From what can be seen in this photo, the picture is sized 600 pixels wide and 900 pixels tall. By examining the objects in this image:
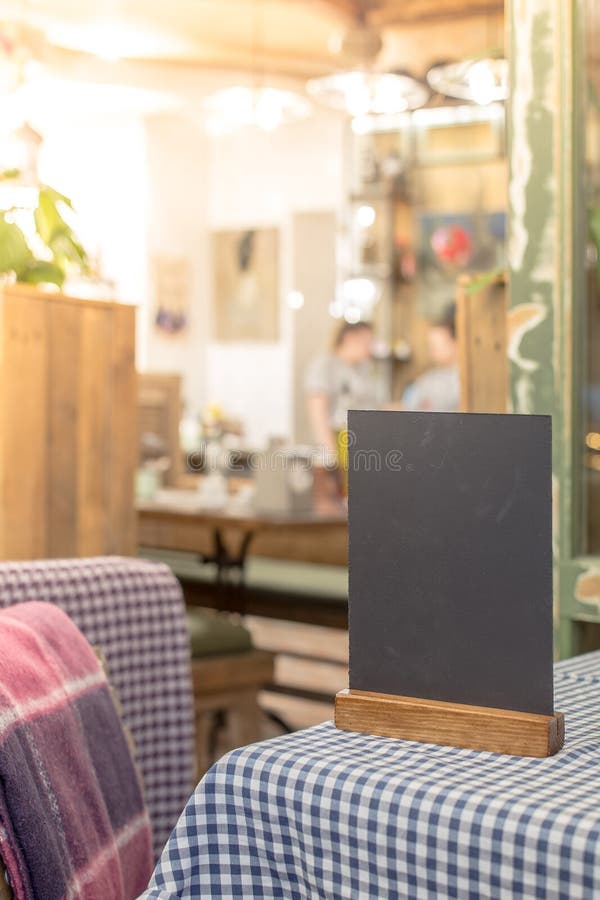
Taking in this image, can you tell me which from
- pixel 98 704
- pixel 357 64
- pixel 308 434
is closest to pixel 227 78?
pixel 357 64

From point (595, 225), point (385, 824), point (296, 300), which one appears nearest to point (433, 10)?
point (296, 300)

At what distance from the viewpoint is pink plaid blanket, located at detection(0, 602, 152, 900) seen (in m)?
1.33

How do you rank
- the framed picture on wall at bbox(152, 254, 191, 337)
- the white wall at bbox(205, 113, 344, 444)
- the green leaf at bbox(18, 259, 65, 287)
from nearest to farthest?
the green leaf at bbox(18, 259, 65, 287) → the white wall at bbox(205, 113, 344, 444) → the framed picture on wall at bbox(152, 254, 191, 337)

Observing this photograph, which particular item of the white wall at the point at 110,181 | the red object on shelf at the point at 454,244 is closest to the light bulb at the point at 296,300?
the white wall at the point at 110,181

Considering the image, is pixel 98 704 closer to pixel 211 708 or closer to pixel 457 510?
pixel 457 510

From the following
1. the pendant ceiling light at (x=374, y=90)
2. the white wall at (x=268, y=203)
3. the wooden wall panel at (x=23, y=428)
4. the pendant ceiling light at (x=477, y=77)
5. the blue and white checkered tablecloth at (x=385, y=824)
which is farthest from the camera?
the white wall at (x=268, y=203)

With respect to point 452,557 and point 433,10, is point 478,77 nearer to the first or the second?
point 452,557

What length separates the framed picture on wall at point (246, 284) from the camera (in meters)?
9.86

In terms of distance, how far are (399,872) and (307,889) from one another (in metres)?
0.11

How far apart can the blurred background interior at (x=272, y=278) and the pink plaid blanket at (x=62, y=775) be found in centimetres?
88

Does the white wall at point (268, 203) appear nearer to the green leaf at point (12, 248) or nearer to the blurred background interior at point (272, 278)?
the blurred background interior at point (272, 278)

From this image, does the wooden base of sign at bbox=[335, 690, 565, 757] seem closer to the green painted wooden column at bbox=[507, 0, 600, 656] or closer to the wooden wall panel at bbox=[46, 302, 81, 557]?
the green painted wooden column at bbox=[507, 0, 600, 656]

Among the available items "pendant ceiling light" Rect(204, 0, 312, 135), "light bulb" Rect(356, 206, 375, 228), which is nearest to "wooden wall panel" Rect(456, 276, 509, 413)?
"pendant ceiling light" Rect(204, 0, 312, 135)

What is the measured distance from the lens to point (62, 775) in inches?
57.4
